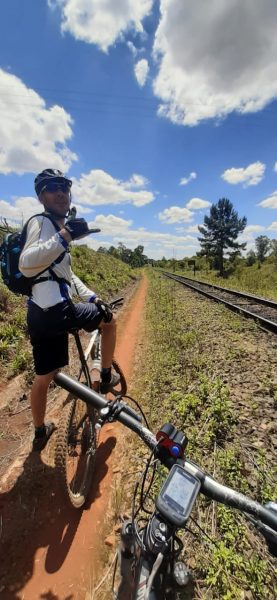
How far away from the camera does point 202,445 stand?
340 cm

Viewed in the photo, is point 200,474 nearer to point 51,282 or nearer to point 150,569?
point 150,569

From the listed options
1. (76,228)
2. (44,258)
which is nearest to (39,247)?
(44,258)

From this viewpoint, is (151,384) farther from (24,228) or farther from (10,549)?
(24,228)

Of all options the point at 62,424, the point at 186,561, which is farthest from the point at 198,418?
the point at 62,424

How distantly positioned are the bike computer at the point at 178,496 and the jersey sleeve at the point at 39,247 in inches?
65.7

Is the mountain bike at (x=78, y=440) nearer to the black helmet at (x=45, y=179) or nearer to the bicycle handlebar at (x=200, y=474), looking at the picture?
the bicycle handlebar at (x=200, y=474)

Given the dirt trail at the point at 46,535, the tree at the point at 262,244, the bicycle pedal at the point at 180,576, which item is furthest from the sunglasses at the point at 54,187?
the tree at the point at 262,244

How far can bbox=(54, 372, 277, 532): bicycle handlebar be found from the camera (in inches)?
41.7

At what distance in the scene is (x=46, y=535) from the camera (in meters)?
2.61

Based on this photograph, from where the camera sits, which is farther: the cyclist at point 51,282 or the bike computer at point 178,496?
the cyclist at point 51,282

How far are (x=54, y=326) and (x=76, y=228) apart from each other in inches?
33.7

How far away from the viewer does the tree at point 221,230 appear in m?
46.5

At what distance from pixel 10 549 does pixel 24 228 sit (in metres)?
2.82

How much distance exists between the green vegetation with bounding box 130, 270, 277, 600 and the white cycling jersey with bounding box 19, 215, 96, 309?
240 centimetres
